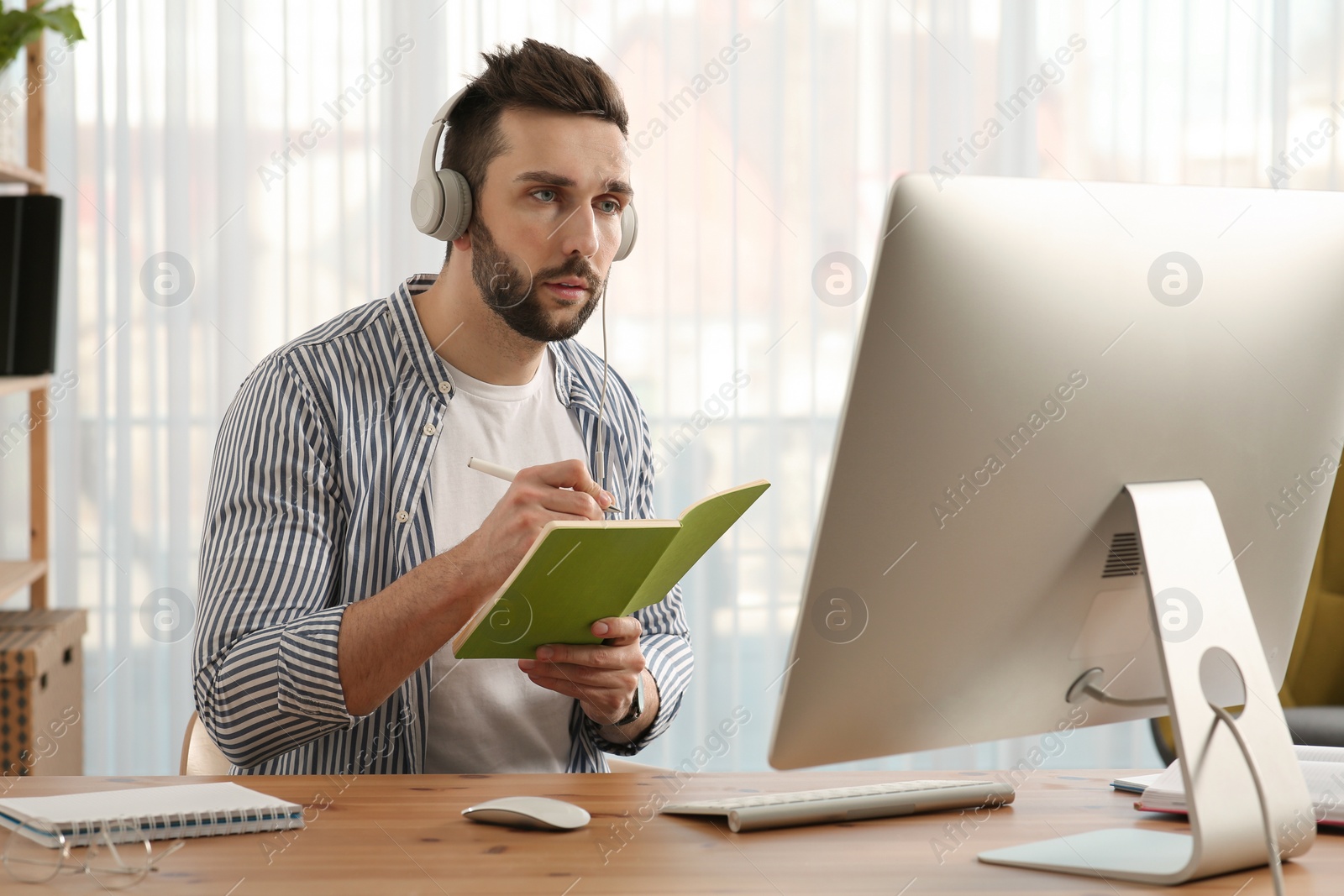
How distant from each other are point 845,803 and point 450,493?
69 centimetres

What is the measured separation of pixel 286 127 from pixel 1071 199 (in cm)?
227

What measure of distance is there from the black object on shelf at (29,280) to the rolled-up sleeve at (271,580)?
3.57 ft

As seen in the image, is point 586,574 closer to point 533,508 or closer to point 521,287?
point 533,508

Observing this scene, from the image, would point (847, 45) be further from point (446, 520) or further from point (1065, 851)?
point (1065, 851)

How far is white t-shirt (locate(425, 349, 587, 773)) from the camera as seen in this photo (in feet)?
4.45

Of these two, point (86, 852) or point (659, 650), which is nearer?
point (86, 852)

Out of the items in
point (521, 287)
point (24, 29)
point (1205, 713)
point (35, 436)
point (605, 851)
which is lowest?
point (605, 851)

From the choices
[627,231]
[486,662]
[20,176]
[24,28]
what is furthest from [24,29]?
[486,662]

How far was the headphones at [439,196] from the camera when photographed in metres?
1.47

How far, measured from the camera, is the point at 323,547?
1.29 metres

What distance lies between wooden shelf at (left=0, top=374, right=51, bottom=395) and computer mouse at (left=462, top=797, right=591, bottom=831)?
1.65 m

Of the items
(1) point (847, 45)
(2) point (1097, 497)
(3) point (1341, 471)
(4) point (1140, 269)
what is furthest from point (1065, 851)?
(1) point (847, 45)

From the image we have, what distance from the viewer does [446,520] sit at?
142 centimetres

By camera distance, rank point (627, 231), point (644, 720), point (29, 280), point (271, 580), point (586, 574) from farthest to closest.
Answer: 1. point (29, 280)
2. point (627, 231)
3. point (644, 720)
4. point (271, 580)
5. point (586, 574)
